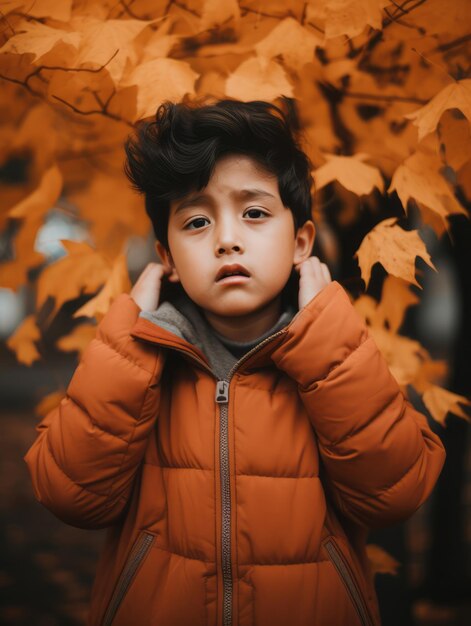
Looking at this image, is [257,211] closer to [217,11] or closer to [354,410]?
[354,410]

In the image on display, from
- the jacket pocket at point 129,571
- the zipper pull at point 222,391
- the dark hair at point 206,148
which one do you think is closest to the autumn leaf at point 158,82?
the dark hair at point 206,148

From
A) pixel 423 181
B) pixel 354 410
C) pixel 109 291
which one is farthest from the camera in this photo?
pixel 109 291

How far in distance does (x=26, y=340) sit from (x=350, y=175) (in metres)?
1.48

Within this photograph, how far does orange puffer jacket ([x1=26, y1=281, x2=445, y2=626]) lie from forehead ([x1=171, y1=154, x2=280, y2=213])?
1.18 ft

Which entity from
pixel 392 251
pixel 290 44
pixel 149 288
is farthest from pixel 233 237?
pixel 290 44

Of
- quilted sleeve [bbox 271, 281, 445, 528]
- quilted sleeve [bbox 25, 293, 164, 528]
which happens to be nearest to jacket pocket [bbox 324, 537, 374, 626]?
quilted sleeve [bbox 271, 281, 445, 528]

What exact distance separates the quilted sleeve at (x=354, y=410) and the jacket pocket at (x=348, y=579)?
136 mm

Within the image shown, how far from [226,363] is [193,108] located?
82 cm

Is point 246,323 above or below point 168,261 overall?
below

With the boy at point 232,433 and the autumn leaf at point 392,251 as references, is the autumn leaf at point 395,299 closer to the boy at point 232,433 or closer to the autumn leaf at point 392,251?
the autumn leaf at point 392,251

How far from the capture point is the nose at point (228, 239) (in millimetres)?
1481

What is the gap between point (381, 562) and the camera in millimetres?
2229

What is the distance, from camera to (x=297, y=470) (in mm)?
1494

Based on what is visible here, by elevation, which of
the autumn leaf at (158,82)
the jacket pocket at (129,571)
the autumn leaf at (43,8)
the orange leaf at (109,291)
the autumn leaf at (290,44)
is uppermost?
the autumn leaf at (43,8)
